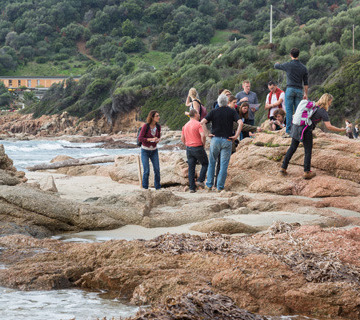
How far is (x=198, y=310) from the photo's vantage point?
11.4 feet

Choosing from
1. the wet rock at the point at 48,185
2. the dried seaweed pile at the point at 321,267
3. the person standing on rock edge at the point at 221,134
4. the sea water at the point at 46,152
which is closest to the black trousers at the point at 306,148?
the person standing on rock edge at the point at 221,134

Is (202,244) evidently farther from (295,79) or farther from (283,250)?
(295,79)

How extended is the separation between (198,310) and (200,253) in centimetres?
139

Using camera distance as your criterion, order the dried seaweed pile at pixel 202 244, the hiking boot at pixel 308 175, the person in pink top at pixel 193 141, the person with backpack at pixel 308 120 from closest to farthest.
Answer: the dried seaweed pile at pixel 202 244 < the person with backpack at pixel 308 120 < the hiking boot at pixel 308 175 < the person in pink top at pixel 193 141

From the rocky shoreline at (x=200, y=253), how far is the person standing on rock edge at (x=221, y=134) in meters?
0.97

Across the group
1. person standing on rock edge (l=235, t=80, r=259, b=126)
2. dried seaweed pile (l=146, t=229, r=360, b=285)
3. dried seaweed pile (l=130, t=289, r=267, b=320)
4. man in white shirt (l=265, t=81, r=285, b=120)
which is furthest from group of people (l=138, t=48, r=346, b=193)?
dried seaweed pile (l=130, t=289, r=267, b=320)

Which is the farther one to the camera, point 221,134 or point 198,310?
point 221,134

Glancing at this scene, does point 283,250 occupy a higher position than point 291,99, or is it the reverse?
point 291,99

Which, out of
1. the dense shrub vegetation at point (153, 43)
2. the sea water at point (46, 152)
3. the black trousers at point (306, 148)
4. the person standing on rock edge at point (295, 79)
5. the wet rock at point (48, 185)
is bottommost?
the sea water at point (46, 152)

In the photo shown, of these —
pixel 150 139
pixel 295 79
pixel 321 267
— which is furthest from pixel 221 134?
pixel 321 267

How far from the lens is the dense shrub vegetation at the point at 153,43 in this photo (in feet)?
190

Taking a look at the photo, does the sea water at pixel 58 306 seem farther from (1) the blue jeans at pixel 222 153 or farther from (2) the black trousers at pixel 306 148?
(2) the black trousers at pixel 306 148

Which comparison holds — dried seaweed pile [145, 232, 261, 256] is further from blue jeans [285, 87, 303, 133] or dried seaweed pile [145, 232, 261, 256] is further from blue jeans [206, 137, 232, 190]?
blue jeans [285, 87, 303, 133]

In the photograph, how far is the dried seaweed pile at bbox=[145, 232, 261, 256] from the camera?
15.9 ft
